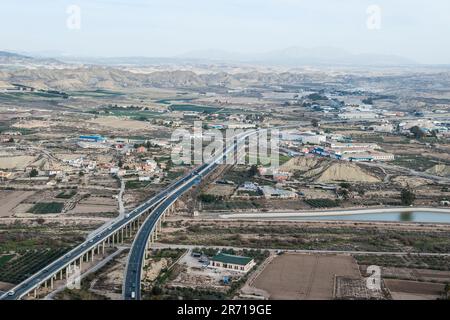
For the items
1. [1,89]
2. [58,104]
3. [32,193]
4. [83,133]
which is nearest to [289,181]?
[32,193]

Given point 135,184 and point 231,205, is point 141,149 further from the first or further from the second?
point 231,205

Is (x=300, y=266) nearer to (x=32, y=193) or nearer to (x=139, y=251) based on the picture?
(x=139, y=251)

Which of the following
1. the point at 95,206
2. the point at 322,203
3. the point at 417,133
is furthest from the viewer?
the point at 417,133

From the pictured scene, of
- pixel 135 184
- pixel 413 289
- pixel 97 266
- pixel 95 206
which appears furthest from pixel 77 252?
pixel 135 184

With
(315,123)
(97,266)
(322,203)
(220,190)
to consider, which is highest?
(315,123)

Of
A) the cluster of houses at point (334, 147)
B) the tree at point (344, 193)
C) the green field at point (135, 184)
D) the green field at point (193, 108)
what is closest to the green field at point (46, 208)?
the green field at point (135, 184)

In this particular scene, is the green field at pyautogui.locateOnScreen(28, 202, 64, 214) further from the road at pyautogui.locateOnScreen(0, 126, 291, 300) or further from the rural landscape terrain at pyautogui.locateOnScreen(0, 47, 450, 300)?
the road at pyautogui.locateOnScreen(0, 126, 291, 300)

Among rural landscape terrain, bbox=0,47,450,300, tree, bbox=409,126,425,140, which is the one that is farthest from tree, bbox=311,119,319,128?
tree, bbox=409,126,425,140
